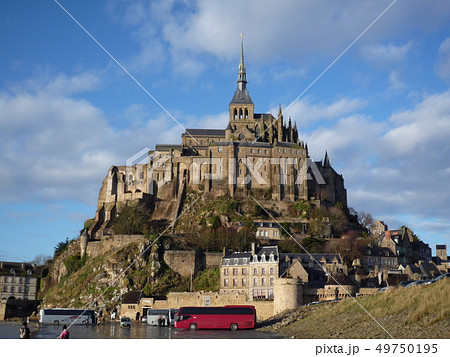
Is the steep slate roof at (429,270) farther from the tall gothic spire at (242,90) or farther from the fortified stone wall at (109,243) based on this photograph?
the tall gothic spire at (242,90)

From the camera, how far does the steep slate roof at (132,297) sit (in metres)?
60.3

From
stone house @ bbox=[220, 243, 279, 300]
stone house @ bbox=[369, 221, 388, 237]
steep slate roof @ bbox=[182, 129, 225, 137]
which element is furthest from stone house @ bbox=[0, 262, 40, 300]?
stone house @ bbox=[369, 221, 388, 237]

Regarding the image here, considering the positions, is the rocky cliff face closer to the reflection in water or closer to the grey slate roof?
the reflection in water

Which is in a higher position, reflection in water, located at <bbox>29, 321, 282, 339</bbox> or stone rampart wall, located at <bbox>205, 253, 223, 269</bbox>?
stone rampart wall, located at <bbox>205, 253, 223, 269</bbox>

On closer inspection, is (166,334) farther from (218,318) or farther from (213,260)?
(213,260)

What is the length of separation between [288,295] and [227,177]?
43.2m

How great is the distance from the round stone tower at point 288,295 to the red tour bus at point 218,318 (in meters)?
6.56

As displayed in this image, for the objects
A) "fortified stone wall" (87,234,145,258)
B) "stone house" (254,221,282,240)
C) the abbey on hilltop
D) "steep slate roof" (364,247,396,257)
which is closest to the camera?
"steep slate roof" (364,247,396,257)

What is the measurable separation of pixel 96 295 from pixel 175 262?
10451 millimetres

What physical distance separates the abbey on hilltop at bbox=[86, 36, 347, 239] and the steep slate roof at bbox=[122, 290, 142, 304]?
24.0 metres

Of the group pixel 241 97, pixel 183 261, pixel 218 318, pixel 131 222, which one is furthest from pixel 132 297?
pixel 241 97

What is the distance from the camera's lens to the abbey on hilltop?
291ft
